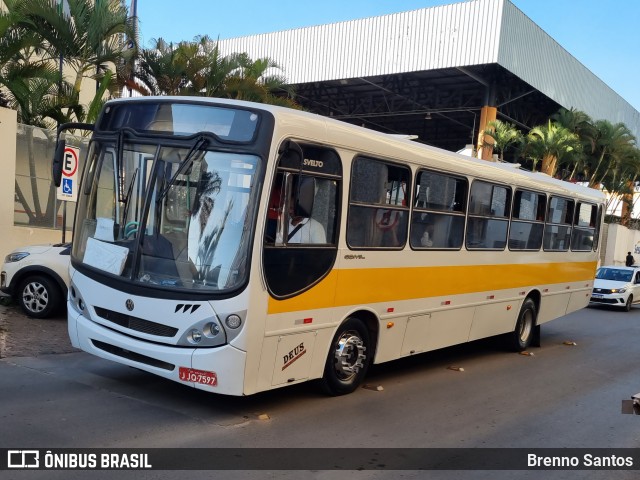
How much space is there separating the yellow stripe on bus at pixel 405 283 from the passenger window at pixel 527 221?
41 centimetres

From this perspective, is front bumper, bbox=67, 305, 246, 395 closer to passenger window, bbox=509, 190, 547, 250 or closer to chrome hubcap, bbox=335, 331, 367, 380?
chrome hubcap, bbox=335, 331, 367, 380

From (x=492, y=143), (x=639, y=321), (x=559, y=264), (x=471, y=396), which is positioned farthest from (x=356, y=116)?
(x=471, y=396)

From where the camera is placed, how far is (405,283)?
8.22m

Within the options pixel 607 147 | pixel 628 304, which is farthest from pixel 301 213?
pixel 607 147

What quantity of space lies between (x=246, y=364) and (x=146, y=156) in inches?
90.1

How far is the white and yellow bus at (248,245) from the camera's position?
19.8 ft

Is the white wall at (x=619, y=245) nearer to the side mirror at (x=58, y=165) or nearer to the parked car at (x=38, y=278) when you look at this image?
the parked car at (x=38, y=278)

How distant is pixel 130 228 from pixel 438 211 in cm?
420

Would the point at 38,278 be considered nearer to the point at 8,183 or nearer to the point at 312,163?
the point at 8,183

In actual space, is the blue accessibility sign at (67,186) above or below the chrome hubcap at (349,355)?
above

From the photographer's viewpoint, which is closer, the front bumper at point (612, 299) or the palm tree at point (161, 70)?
the palm tree at point (161, 70)

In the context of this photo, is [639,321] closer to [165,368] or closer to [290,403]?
[290,403]

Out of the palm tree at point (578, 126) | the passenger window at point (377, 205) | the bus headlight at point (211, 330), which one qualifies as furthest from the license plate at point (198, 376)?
the palm tree at point (578, 126)

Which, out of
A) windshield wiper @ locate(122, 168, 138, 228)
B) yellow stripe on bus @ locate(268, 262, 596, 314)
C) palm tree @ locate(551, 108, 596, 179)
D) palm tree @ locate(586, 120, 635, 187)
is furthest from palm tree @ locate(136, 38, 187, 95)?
palm tree @ locate(586, 120, 635, 187)
